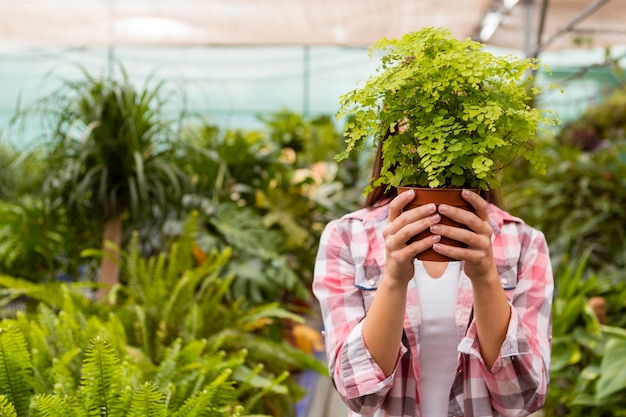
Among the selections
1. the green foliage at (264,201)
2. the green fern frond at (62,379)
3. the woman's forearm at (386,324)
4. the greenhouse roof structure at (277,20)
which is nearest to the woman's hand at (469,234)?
the woman's forearm at (386,324)

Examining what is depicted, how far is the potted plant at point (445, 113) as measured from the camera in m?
0.92

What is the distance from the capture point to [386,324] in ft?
3.43

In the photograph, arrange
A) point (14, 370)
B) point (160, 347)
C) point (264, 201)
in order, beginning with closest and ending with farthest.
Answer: point (14, 370)
point (160, 347)
point (264, 201)

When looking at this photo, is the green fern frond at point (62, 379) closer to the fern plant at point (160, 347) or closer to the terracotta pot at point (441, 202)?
the fern plant at point (160, 347)

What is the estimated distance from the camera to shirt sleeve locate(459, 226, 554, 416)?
1104 millimetres

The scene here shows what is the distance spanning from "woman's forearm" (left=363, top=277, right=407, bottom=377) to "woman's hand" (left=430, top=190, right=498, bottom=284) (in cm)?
12

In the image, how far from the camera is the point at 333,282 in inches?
48.4

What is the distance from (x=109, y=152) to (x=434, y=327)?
1835 mm

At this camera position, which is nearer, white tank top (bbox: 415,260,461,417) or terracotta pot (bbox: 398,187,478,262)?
terracotta pot (bbox: 398,187,478,262)

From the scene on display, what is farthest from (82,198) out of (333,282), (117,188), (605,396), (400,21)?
(400,21)

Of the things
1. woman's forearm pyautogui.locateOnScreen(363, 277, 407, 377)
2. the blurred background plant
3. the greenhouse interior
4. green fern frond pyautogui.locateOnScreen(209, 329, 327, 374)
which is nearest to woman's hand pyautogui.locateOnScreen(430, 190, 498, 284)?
the greenhouse interior

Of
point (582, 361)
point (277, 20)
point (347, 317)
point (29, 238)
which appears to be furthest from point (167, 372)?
point (277, 20)

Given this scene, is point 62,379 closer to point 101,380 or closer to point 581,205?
point 101,380

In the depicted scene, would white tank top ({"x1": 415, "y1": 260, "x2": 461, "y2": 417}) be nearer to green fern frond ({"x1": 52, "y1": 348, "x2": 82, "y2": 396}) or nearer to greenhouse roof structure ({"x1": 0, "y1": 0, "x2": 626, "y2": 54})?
green fern frond ({"x1": 52, "y1": 348, "x2": 82, "y2": 396})
